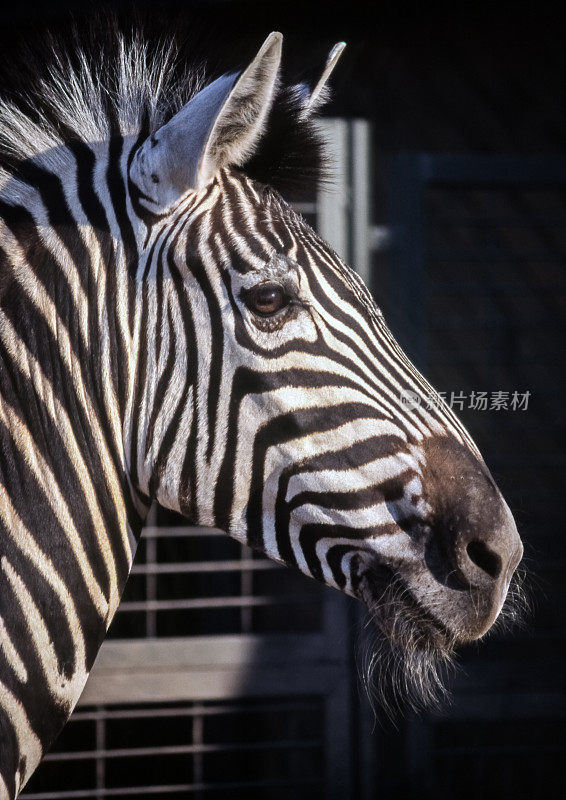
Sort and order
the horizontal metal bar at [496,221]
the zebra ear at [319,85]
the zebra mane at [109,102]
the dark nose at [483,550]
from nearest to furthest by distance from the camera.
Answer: the dark nose at [483,550]
the zebra mane at [109,102]
the zebra ear at [319,85]
the horizontal metal bar at [496,221]

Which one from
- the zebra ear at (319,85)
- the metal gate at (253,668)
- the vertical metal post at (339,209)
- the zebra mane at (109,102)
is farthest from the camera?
the vertical metal post at (339,209)

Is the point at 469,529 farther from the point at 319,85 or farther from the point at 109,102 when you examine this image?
the point at 109,102

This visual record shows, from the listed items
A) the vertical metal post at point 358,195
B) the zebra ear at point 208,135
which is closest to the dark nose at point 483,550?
the zebra ear at point 208,135

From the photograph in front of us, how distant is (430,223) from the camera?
588cm

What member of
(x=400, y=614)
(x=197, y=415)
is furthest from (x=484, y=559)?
(x=197, y=415)

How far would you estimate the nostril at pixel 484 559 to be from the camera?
1631mm

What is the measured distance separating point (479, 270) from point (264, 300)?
4.63 metres

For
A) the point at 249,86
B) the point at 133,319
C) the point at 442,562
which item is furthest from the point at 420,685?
the point at 249,86

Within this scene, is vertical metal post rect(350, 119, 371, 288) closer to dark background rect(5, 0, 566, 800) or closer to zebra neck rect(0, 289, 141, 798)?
dark background rect(5, 0, 566, 800)

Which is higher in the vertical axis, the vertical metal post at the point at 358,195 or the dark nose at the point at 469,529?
the vertical metal post at the point at 358,195

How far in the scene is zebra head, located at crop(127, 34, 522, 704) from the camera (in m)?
1.65

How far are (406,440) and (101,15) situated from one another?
1.58 meters

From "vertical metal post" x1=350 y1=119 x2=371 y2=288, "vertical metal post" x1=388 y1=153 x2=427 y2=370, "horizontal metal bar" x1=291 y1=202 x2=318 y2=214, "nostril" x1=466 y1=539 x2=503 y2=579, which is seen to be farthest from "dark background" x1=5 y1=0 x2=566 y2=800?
"nostril" x1=466 y1=539 x2=503 y2=579

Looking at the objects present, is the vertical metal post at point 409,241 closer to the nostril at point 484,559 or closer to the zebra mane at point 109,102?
the zebra mane at point 109,102
